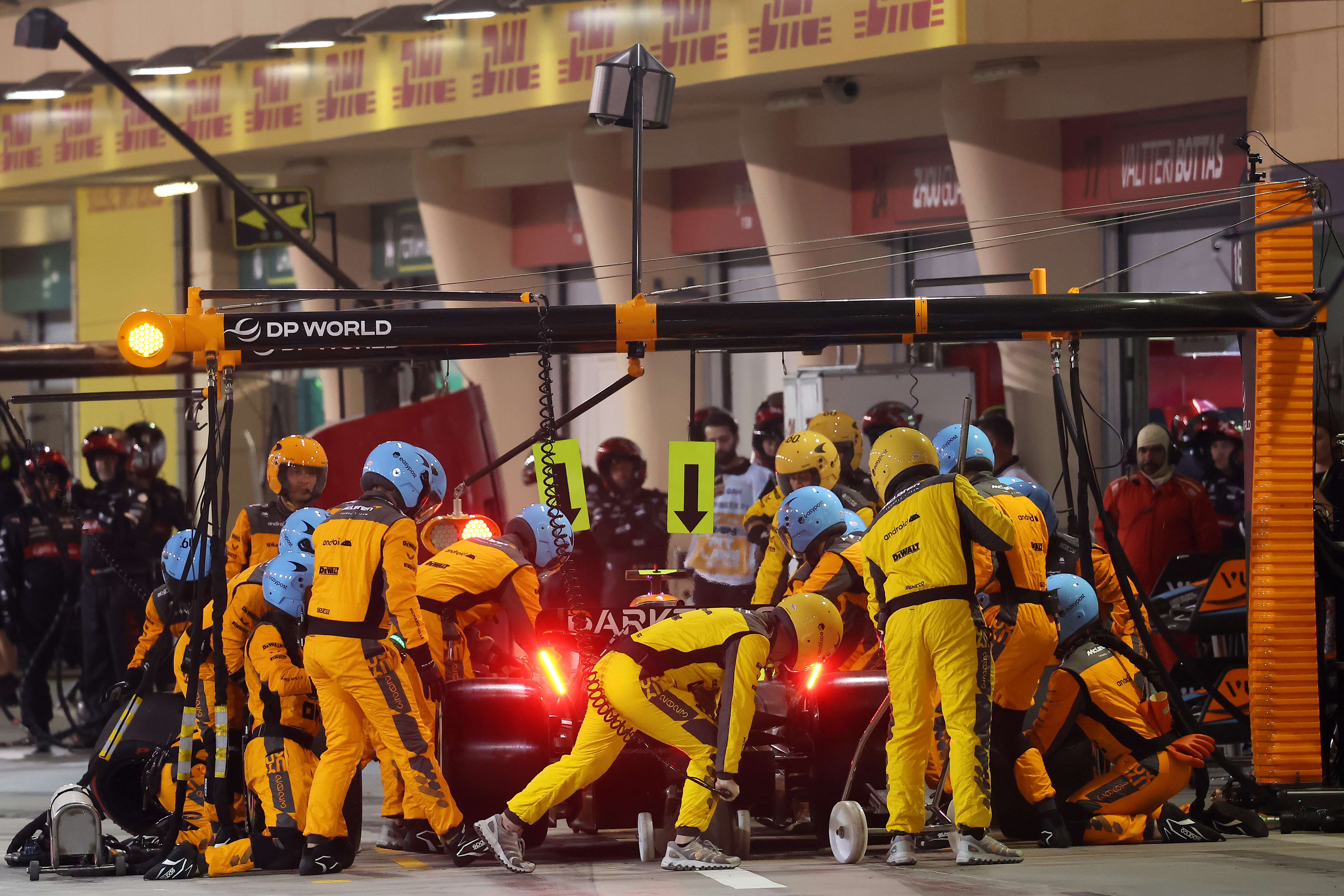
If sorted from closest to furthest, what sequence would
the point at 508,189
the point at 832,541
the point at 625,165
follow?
the point at 832,541
the point at 625,165
the point at 508,189

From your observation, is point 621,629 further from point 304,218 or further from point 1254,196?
point 304,218

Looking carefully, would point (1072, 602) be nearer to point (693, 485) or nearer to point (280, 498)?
point (693, 485)

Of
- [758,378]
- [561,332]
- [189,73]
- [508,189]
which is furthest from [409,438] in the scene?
[189,73]

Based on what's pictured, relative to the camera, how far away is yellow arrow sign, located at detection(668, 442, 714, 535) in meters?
10.5

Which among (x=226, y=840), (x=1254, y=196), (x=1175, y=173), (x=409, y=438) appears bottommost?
(x=226, y=840)

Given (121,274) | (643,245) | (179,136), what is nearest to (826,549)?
(179,136)

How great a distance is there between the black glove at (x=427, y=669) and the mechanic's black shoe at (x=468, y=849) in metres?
0.67

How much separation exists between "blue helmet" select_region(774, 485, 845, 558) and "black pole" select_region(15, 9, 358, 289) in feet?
22.4

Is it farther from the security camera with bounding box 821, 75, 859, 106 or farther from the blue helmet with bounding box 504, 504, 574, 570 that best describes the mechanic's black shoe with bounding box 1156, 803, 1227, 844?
the security camera with bounding box 821, 75, 859, 106

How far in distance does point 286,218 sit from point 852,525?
30.9ft

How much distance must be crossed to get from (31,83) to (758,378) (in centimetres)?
1042

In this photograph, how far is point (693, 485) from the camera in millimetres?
10531

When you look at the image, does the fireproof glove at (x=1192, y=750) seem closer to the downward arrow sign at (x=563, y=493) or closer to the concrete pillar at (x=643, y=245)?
the downward arrow sign at (x=563, y=493)

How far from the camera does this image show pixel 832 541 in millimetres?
9367
